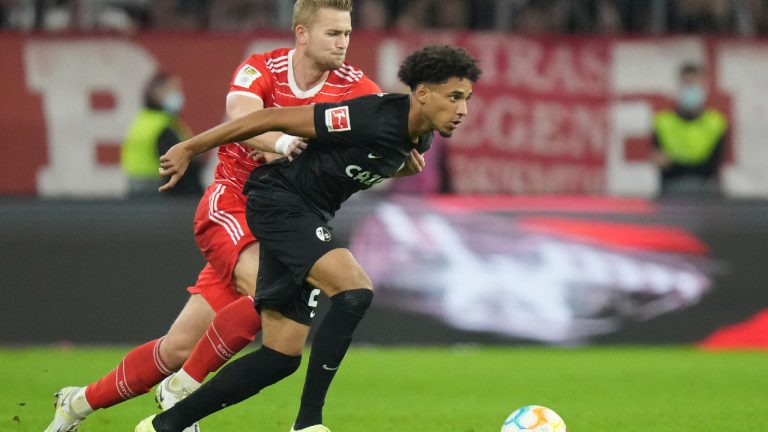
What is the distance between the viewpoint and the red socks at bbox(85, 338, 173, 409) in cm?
602

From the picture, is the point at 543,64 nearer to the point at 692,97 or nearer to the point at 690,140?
the point at 692,97

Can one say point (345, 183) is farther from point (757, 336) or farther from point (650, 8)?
point (650, 8)

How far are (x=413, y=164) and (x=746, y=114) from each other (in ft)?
27.1

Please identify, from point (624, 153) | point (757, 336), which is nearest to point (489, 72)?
point (624, 153)

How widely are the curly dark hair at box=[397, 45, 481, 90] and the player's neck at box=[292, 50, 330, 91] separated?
865 mm

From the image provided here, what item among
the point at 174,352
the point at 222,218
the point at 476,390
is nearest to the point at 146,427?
the point at 174,352

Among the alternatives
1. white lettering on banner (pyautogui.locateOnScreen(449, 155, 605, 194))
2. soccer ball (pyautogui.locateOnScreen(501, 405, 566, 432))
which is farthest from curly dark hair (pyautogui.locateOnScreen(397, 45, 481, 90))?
white lettering on banner (pyautogui.locateOnScreen(449, 155, 605, 194))

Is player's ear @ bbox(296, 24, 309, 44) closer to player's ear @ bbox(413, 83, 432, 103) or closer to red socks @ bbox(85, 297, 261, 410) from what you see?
player's ear @ bbox(413, 83, 432, 103)

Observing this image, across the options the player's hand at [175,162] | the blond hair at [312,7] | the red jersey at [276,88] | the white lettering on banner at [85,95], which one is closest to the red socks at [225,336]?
the red jersey at [276,88]

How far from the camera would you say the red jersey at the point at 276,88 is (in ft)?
20.5

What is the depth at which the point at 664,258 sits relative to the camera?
11164 millimetres

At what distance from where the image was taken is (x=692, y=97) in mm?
13141

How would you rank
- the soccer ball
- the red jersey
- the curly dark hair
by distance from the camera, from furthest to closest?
the red jersey, the soccer ball, the curly dark hair

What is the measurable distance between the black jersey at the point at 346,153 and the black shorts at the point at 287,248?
0.08 metres
